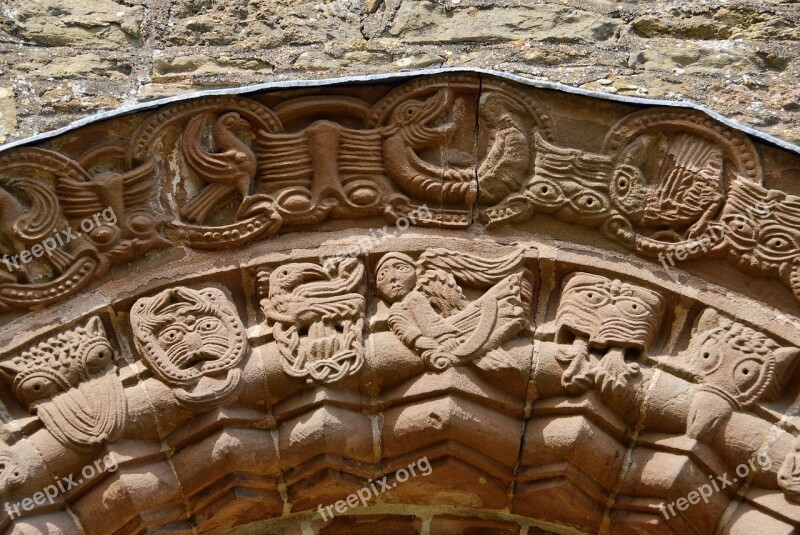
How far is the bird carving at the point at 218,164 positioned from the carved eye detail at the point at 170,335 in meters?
0.44

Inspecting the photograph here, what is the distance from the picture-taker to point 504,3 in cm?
549

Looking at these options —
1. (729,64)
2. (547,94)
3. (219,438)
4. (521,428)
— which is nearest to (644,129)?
(547,94)

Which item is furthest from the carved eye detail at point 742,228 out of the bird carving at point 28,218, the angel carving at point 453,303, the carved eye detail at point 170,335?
the bird carving at point 28,218

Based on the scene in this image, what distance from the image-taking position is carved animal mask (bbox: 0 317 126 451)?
4281mm

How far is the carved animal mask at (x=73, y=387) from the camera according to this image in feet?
14.0

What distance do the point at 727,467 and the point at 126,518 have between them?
6.05 ft

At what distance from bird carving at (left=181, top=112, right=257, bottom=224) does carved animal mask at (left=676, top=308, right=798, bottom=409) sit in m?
1.55

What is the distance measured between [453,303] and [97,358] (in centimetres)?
113

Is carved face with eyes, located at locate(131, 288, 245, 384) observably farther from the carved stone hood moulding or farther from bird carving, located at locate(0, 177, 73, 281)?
bird carving, located at locate(0, 177, 73, 281)

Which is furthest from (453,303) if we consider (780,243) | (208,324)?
(780,243)

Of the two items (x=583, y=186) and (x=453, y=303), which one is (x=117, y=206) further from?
(x=583, y=186)

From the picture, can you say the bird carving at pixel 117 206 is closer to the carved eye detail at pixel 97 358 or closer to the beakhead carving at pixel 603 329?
the carved eye detail at pixel 97 358

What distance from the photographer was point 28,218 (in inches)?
179

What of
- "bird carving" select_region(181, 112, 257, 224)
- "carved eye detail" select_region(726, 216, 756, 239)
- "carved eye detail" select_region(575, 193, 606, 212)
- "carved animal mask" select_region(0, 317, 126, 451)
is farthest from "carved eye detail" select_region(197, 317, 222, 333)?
"carved eye detail" select_region(726, 216, 756, 239)
